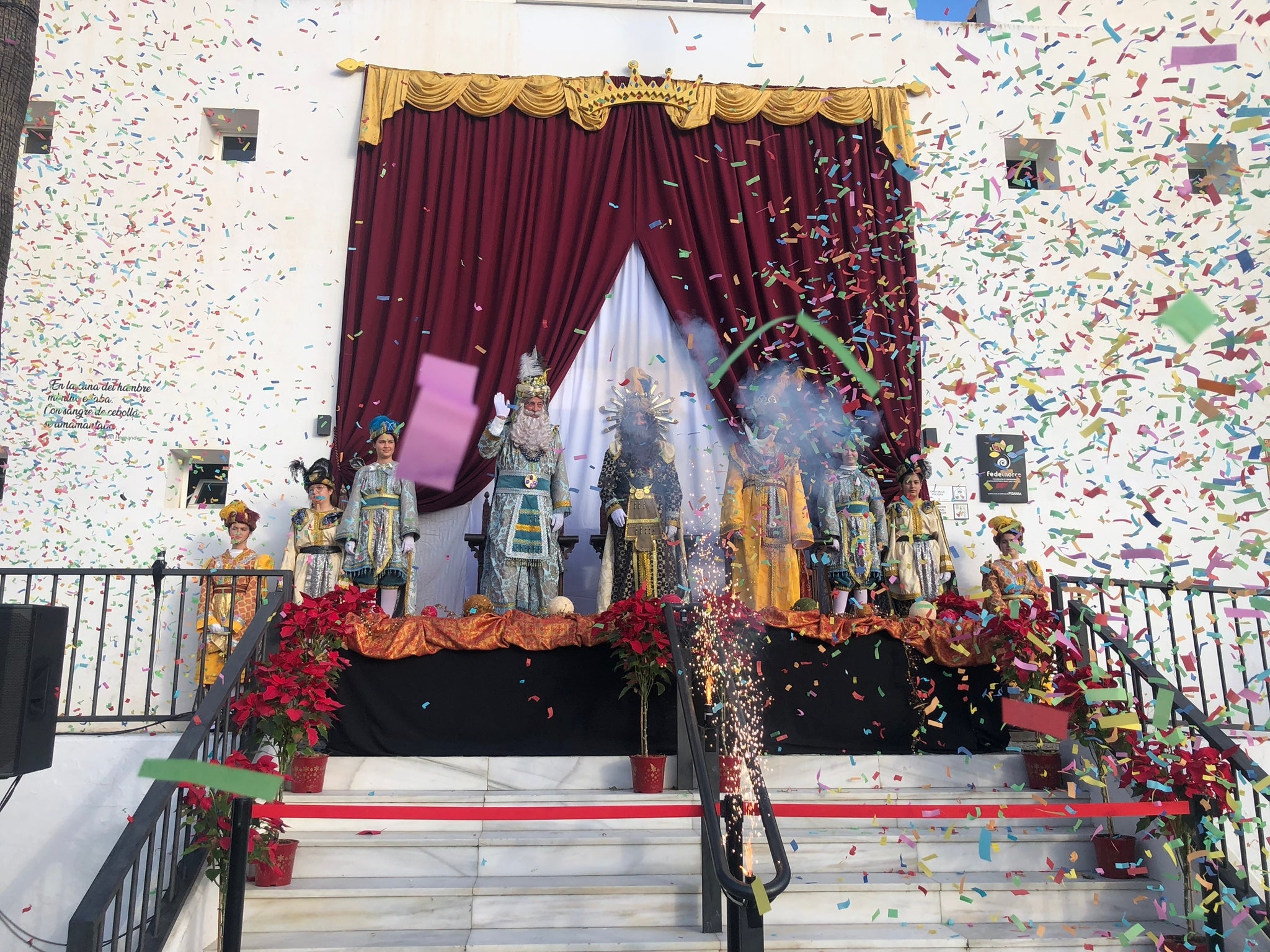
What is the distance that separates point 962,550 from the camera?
24.3ft

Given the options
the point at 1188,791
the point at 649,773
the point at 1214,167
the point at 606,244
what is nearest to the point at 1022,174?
the point at 1214,167

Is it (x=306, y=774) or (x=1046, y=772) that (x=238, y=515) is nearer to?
(x=306, y=774)

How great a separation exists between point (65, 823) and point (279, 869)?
4.46 ft

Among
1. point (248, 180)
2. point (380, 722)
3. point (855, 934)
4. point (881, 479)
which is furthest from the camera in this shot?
point (248, 180)

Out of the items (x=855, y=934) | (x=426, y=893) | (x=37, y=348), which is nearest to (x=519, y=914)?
(x=426, y=893)

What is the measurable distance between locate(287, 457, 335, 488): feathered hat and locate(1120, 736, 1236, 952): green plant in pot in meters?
4.93

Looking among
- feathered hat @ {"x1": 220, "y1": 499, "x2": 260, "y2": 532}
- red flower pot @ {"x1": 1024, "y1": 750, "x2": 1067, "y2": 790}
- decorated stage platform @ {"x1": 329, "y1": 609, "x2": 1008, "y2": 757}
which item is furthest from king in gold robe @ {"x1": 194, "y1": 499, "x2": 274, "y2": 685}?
red flower pot @ {"x1": 1024, "y1": 750, "x2": 1067, "y2": 790}

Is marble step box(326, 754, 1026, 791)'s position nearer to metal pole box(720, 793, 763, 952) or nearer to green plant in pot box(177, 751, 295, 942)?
green plant in pot box(177, 751, 295, 942)

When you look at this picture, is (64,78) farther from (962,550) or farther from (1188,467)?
(1188,467)

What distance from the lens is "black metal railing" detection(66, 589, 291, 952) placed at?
2732 mm

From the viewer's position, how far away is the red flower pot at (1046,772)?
4543 mm

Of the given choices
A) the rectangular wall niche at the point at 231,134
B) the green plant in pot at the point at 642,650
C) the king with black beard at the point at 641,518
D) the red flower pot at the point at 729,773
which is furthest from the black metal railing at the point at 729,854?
the rectangular wall niche at the point at 231,134

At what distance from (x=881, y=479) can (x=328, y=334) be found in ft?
13.4

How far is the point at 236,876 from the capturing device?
3.17 metres
